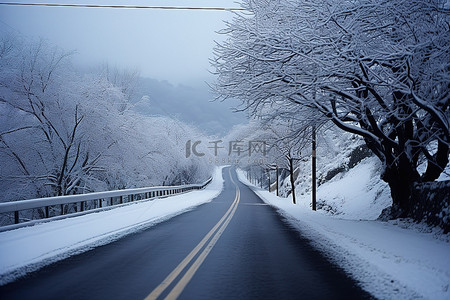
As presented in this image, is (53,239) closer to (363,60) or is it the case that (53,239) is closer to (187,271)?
(187,271)

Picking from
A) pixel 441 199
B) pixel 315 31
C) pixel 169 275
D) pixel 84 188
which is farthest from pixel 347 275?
pixel 84 188

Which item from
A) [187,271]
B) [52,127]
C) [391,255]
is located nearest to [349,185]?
[52,127]

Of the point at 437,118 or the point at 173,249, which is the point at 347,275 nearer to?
the point at 173,249

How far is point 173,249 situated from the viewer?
831 centimetres

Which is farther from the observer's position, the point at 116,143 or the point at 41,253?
the point at 116,143

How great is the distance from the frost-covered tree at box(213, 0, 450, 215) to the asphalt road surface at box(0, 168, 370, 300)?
508 cm

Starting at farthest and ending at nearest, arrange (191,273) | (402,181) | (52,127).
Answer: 1. (52,127)
2. (402,181)
3. (191,273)

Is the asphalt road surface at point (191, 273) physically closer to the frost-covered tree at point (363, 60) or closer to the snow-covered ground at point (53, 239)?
the snow-covered ground at point (53, 239)

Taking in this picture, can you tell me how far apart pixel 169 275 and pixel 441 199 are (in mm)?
7750

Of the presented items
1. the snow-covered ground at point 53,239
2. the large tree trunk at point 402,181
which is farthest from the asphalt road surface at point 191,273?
the large tree trunk at point 402,181

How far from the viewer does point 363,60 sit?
36.8 feet

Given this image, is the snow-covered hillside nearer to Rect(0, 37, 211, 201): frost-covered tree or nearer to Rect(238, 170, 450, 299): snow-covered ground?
Rect(238, 170, 450, 299): snow-covered ground

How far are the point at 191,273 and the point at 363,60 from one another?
8.20 meters

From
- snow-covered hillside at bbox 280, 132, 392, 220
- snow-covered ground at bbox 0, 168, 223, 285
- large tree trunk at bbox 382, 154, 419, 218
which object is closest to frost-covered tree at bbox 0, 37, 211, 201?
snow-covered ground at bbox 0, 168, 223, 285
